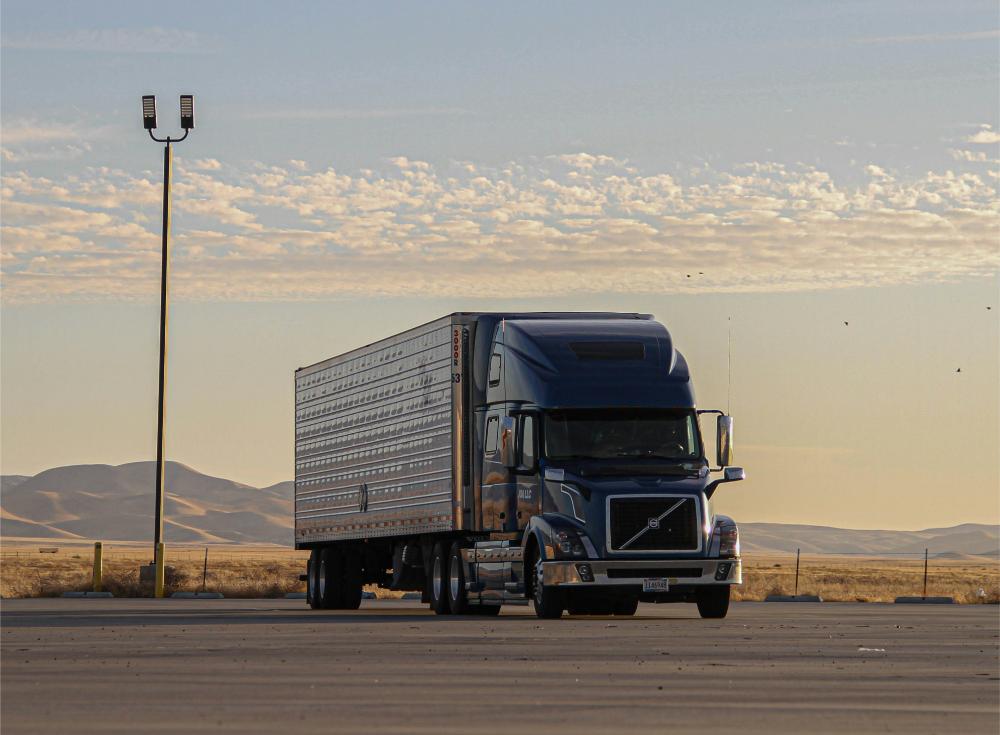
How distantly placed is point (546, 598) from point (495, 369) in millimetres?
3625

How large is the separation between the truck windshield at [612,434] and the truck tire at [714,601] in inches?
78.3

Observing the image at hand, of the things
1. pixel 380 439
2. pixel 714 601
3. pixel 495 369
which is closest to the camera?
pixel 714 601

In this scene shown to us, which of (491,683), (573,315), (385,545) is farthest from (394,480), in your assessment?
(491,683)

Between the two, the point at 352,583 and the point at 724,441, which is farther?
the point at 352,583

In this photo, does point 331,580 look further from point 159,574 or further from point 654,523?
point 654,523

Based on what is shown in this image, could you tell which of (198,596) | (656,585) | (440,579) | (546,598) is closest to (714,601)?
(656,585)

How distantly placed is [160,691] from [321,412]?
22.2 metres

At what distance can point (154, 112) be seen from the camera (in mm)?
46062

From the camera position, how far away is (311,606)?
36938 millimetres

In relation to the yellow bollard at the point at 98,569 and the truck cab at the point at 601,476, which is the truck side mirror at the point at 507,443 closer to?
the truck cab at the point at 601,476

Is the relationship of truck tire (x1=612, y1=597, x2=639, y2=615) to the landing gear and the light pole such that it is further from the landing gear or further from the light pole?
the light pole

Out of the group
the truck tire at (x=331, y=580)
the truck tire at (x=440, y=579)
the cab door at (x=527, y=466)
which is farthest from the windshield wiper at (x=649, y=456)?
the truck tire at (x=331, y=580)

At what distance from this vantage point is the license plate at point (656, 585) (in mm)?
27359

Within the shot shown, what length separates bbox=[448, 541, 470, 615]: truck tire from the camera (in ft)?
97.6
